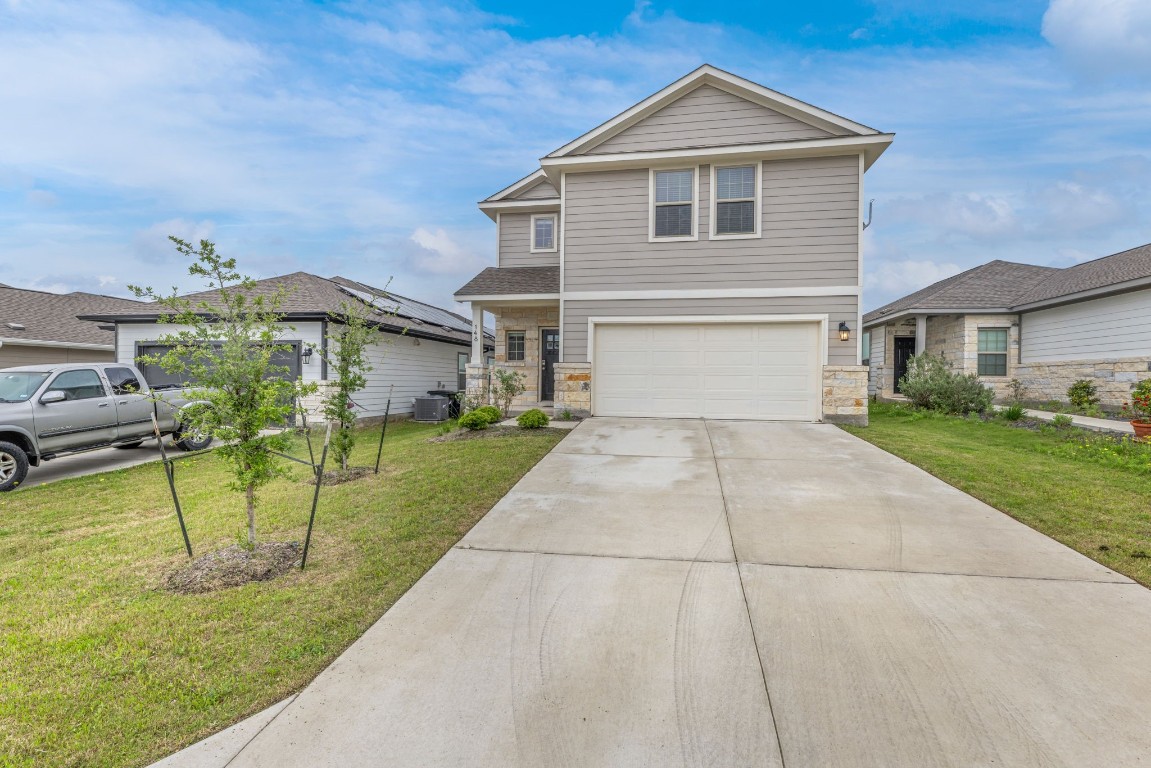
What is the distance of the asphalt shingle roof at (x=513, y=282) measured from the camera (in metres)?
11.9

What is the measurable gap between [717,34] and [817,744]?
1567cm

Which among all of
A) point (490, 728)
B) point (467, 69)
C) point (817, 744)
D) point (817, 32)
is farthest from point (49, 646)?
point (817, 32)

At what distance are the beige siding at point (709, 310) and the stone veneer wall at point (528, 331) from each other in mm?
2701

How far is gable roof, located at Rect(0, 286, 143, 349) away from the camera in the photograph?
48.3 ft

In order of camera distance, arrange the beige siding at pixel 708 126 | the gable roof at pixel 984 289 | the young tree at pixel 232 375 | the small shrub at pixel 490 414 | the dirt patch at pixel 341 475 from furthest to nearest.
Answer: the gable roof at pixel 984 289 → the beige siding at pixel 708 126 → the small shrub at pixel 490 414 → the dirt patch at pixel 341 475 → the young tree at pixel 232 375

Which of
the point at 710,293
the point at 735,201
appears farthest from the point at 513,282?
the point at 735,201

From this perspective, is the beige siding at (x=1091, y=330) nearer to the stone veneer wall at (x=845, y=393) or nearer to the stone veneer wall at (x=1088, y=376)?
the stone veneer wall at (x=1088, y=376)

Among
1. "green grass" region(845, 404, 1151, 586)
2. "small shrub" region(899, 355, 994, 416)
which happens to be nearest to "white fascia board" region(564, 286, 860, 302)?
"green grass" region(845, 404, 1151, 586)

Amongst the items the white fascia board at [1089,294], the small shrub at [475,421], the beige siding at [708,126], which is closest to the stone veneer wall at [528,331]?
the small shrub at [475,421]

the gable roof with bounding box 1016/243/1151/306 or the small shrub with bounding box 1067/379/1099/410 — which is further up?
the gable roof with bounding box 1016/243/1151/306

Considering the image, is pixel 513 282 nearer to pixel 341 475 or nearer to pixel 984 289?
pixel 341 475

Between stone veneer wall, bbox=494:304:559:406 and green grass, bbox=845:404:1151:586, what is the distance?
761 centimetres

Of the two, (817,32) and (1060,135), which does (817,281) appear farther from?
(1060,135)

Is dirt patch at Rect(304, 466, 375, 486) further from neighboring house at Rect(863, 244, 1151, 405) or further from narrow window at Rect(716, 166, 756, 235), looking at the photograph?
neighboring house at Rect(863, 244, 1151, 405)
